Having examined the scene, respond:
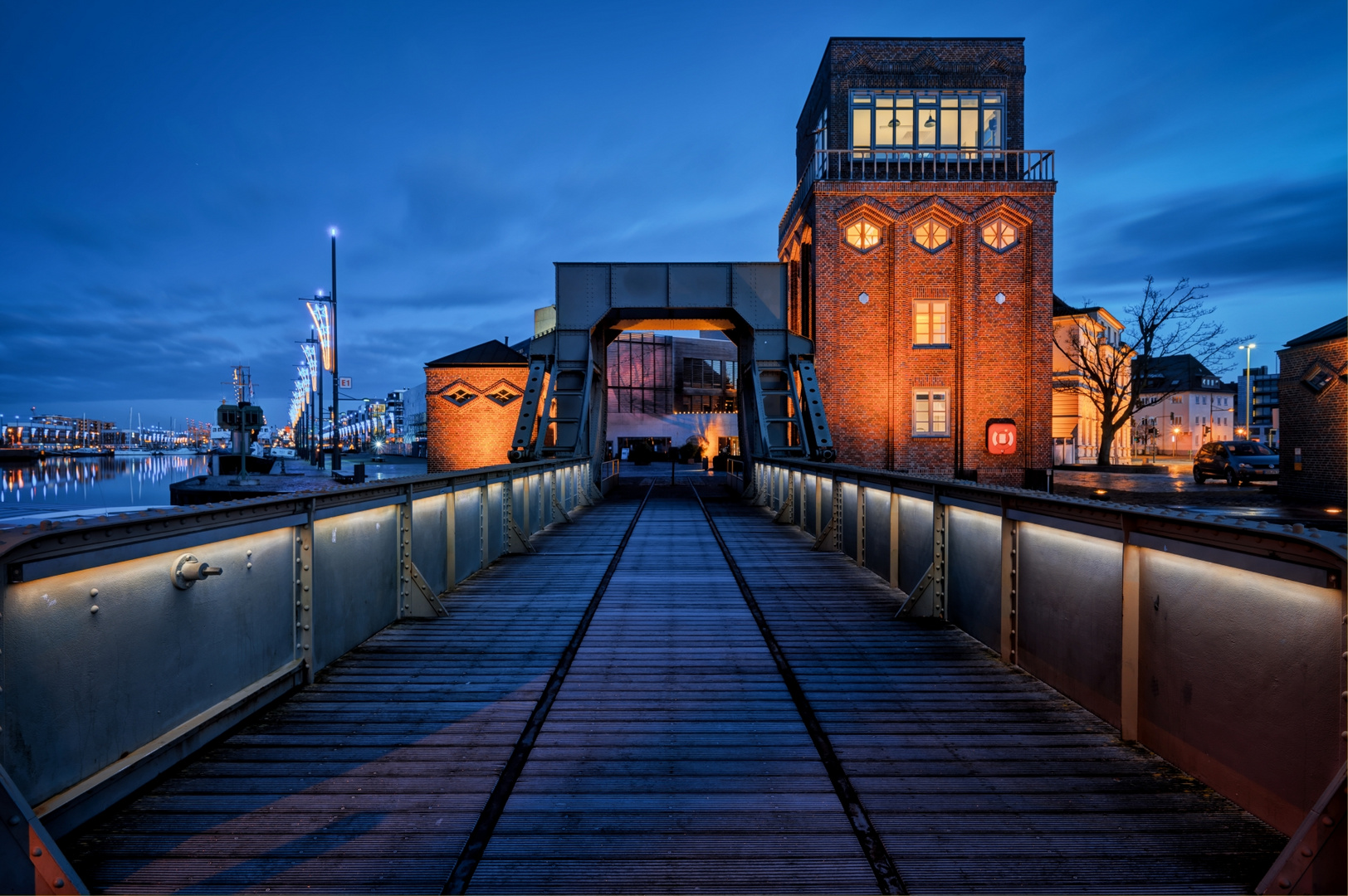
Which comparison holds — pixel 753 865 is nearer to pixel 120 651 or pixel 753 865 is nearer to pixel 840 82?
pixel 120 651

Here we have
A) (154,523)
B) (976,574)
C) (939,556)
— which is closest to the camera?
(154,523)

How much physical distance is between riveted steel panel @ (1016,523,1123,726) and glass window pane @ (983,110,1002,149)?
24.1 m

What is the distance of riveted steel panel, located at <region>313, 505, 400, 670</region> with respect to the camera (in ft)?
15.5

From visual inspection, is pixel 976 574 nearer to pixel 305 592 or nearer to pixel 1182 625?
pixel 1182 625

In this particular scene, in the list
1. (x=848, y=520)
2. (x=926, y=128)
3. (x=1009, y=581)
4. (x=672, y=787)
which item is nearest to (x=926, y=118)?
(x=926, y=128)

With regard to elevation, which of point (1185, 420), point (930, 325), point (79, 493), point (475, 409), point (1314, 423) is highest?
point (930, 325)

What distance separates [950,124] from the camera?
2369 centimetres

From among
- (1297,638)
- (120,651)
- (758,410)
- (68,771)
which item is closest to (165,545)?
(120,651)

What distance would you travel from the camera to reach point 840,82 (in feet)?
77.9

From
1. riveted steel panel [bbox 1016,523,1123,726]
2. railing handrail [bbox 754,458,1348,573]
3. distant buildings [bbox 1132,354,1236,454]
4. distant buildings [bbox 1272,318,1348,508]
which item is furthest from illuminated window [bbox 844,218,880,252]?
distant buildings [bbox 1132,354,1236,454]

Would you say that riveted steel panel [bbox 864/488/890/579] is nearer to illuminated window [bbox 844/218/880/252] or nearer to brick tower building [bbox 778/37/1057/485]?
brick tower building [bbox 778/37/1057/485]

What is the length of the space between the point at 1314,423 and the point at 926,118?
51.2 feet

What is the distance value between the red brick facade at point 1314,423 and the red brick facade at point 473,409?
90.0ft

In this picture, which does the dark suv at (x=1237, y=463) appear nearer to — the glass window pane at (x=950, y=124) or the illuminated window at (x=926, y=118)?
the illuminated window at (x=926, y=118)
